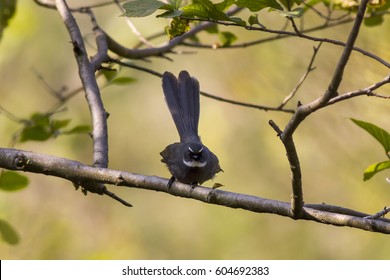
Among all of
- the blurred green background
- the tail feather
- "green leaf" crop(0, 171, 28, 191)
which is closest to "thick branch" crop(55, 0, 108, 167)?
"green leaf" crop(0, 171, 28, 191)

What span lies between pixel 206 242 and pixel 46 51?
3.02 metres

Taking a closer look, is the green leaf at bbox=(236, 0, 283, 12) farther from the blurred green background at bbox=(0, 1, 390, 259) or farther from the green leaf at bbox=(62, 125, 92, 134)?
the blurred green background at bbox=(0, 1, 390, 259)

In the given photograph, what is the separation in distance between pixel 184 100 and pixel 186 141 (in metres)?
0.33

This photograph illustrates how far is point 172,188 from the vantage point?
2.53 metres

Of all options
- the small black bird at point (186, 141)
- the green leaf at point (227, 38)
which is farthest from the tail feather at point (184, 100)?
the green leaf at point (227, 38)

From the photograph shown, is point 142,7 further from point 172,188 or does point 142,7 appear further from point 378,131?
point 378,131

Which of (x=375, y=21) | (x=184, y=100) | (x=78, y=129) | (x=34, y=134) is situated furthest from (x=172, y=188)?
(x=375, y=21)

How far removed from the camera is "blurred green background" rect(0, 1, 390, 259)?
651 cm

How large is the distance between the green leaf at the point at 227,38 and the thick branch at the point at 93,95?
1.07 meters

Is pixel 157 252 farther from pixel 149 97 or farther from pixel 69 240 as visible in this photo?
pixel 149 97

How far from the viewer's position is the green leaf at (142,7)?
6.91ft

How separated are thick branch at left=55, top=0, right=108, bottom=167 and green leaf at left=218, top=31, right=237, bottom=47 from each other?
1070 millimetres

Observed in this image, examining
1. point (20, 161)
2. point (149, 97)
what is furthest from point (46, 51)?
point (20, 161)

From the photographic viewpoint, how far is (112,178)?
2508 mm
